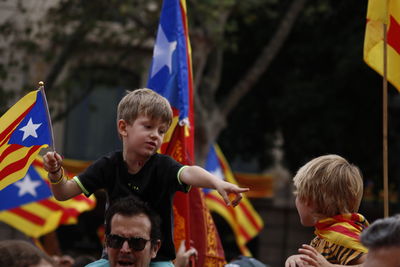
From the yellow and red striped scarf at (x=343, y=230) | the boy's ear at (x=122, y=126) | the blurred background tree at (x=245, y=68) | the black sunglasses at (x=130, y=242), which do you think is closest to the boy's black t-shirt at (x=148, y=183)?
the boy's ear at (x=122, y=126)

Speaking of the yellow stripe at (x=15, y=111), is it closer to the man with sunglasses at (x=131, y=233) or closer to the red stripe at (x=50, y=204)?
the man with sunglasses at (x=131, y=233)

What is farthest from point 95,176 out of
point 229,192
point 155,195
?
point 229,192

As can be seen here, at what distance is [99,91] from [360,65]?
6.23 m

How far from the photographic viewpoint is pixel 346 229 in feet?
15.1

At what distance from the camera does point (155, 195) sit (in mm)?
4930

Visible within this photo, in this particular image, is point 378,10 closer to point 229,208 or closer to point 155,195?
point 155,195

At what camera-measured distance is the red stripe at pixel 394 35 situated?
6.13 meters

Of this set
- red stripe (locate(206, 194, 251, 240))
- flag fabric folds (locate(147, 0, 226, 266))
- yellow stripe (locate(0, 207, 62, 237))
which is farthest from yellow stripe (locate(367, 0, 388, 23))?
red stripe (locate(206, 194, 251, 240))

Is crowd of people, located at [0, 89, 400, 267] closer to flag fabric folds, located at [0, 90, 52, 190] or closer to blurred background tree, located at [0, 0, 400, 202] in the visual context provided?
flag fabric folds, located at [0, 90, 52, 190]

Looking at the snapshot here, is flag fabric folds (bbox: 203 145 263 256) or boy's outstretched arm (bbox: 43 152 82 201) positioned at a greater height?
boy's outstretched arm (bbox: 43 152 82 201)

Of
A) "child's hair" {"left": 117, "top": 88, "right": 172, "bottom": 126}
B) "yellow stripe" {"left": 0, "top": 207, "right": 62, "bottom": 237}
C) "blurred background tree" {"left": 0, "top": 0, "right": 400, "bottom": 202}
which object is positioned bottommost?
"yellow stripe" {"left": 0, "top": 207, "right": 62, "bottom": 237}

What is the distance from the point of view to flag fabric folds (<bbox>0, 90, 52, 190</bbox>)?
5355 millimetres

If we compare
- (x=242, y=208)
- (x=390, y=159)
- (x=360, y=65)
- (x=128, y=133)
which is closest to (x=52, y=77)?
(x=242, y=208)

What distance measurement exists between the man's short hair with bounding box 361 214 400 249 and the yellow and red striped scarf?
2.97 ft
